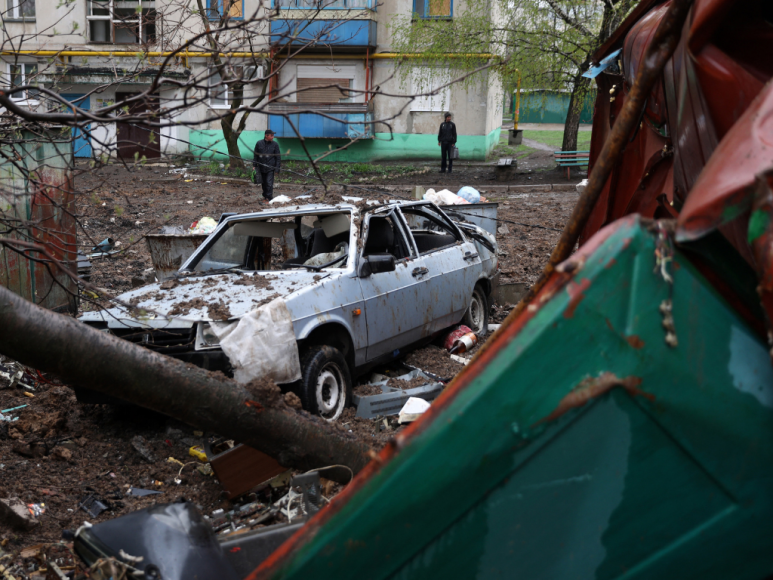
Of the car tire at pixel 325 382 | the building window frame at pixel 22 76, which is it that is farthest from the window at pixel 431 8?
the building window frame at pixel 22 76

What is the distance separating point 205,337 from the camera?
15.5 ft

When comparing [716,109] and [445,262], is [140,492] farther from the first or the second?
[716,109]

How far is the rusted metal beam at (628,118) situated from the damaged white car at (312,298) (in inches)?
107

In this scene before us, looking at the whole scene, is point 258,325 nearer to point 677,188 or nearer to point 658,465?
point 677,188

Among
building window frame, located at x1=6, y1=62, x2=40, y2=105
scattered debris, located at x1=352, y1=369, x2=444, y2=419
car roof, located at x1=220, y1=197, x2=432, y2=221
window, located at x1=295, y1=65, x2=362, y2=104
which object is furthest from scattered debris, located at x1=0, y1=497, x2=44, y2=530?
window, located at x1=295, y1=65, x2=362, y2=104

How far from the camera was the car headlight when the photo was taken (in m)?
4.68

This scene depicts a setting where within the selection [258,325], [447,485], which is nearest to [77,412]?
[258,325]

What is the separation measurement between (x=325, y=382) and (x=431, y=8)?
23.1 meters

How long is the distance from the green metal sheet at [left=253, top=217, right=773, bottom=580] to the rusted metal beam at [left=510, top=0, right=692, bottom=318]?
Result: 29 centimetres

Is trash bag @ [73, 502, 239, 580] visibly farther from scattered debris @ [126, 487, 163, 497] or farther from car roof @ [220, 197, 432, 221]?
car roof @ [220, 197, 432, 221]

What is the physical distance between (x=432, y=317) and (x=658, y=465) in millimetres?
5093

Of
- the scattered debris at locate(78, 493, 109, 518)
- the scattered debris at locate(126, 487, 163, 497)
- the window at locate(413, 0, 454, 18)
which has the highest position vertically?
the window at locate(413, 0, 454, 18)

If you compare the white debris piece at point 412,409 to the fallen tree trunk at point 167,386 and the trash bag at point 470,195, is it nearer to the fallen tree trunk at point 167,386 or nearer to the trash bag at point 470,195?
the fallen tree trunk at point 167,386

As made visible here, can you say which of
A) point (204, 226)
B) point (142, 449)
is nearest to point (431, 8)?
point (204, 226)
